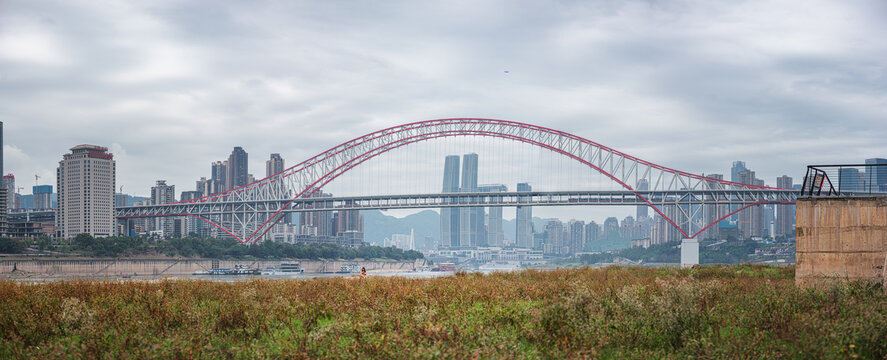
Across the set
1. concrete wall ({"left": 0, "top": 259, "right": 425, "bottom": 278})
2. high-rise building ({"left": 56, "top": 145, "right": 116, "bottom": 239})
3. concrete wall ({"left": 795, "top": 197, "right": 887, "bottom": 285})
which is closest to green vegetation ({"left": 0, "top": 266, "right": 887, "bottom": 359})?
concrete wall ({"left": 795, "top": 197, "right": 887, "bottom": 285})

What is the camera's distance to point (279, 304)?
1264 centimetres

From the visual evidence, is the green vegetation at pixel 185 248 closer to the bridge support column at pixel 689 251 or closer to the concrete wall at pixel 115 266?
the concrete wall at pixel 115 266

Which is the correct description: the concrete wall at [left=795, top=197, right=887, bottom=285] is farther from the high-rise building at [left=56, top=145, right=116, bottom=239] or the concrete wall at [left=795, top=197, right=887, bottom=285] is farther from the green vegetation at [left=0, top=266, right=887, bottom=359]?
the high-rise building at [left=56, top=145, right=116, bottom=239]

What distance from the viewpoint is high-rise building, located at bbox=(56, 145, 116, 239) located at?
16400cm

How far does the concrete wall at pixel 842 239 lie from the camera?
606 inches

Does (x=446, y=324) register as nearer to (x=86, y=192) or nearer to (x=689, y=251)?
(x=689, y=251)

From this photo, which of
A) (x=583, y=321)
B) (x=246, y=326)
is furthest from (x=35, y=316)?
(x=583, y=321)

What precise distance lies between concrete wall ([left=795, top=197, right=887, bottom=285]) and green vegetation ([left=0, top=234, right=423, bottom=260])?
114 meters

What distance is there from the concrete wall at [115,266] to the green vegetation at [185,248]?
3.13m

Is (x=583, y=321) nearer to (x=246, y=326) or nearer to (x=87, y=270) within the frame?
(x=246, y=326)

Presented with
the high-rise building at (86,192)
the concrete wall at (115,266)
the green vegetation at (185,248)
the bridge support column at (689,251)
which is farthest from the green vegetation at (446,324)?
the high-rise building at (86,192)

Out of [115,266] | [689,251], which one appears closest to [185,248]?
[115,266]

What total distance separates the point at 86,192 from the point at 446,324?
585ft

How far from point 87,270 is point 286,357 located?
105 meters
